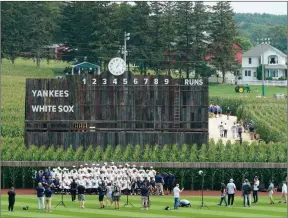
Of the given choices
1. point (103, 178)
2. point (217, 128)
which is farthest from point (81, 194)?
point (217, 128)

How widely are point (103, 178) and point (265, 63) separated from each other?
3843 inches

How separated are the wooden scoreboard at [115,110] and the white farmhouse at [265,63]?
3219 inches

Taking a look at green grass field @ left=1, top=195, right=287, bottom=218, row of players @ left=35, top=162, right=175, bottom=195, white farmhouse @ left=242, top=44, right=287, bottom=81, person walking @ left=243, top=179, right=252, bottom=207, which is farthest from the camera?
white farmhouse @ left=242, top=44, right=287, bottom=81

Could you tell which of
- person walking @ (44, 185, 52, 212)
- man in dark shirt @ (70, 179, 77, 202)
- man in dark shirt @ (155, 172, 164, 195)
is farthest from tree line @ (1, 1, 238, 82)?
person walking @ (44, 185, 52, 212)

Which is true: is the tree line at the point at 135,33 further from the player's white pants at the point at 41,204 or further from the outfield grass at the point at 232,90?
the player's white pants at the point at 41,204

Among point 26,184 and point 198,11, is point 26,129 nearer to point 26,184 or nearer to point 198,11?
point 26,184

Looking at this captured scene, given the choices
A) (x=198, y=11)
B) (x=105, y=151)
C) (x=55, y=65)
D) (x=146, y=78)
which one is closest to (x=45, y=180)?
(x=105, y=151)

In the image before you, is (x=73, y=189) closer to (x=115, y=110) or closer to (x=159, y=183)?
(x=159, y=183)

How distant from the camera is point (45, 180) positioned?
50.3 meters

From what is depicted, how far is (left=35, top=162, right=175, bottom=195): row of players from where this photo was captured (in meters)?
49.4

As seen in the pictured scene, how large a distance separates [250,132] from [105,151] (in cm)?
1788

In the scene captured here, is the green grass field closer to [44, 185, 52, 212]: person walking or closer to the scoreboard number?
[44, 185, 52, 212]: person walking

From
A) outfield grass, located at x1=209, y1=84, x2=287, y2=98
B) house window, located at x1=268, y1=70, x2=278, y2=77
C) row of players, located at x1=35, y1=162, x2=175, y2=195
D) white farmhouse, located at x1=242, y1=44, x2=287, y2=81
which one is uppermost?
white farmhouse, located at x1=242, y1=44, x2=287, y2=81

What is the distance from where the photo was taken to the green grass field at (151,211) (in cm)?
4444
